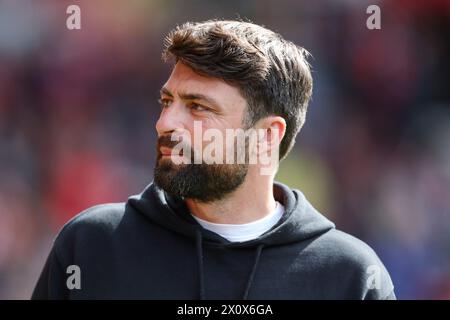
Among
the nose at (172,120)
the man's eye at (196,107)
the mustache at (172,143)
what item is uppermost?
the man's eye at (196,107)

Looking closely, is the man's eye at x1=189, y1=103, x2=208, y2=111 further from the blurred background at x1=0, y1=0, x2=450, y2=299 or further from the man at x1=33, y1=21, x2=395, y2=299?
the blurred background at x1=0, y1=0, x2=450, y2=299

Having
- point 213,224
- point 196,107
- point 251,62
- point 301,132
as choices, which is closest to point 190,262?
point 213,224

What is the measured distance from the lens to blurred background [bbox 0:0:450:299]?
4430mm

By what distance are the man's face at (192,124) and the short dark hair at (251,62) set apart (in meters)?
0.04

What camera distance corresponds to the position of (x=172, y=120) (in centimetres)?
202

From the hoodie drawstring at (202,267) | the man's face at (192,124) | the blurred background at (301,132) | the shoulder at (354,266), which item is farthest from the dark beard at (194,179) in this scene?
the blurred background at (301,132)

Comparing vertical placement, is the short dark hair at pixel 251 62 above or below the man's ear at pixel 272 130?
above

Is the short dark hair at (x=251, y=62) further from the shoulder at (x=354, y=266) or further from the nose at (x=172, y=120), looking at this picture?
the shoulder at (x=354, y=266)

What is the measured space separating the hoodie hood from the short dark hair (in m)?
0.26

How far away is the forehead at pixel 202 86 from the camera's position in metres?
2.04

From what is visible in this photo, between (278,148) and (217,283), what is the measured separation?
0.48 meters

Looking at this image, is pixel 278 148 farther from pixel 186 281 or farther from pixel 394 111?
pixel 394 111

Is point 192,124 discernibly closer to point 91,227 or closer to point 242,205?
point 242,205

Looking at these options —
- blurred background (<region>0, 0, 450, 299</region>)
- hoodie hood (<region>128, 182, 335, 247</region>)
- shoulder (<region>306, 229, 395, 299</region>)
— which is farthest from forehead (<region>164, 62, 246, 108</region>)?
blurred background (<region>0, 0, 450, 299</region>)
